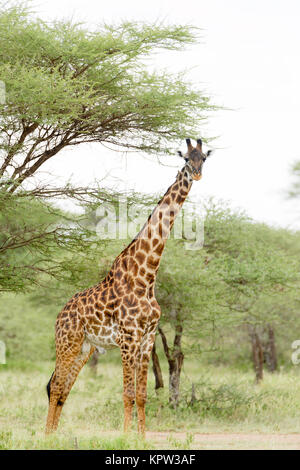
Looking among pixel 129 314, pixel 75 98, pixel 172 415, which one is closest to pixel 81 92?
pixel 75 98

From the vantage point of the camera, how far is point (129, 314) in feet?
25.8

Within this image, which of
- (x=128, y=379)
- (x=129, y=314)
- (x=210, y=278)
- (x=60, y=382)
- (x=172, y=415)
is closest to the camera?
(x=128, y=379)

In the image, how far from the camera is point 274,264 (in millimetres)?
14664

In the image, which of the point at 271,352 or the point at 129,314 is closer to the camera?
the point at 129,314

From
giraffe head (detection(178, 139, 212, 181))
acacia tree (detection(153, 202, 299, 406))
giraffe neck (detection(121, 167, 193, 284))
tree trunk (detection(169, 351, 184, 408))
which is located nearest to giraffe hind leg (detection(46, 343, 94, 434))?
giraffe neck (detection(121, 167, 193, 284))

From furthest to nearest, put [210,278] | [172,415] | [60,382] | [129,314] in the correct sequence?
[210,278] → [172,415] → [60,382] → [129,314]

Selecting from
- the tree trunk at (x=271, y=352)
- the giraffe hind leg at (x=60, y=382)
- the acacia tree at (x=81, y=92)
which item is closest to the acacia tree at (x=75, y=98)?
the acacia tree at (x=81, y=92)

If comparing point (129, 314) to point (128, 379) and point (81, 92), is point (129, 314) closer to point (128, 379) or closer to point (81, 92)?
point (128, 379)

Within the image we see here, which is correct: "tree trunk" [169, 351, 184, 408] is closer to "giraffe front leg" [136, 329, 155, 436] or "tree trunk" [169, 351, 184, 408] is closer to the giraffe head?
"giraffe front leg" [136, 329, 155, 436]

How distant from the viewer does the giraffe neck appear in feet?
27.0

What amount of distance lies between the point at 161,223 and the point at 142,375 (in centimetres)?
200

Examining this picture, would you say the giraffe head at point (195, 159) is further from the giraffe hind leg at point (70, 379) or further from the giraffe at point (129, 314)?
the giraffe hind leg at point (70, 379)

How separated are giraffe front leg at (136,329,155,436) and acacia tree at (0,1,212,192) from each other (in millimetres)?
3210
